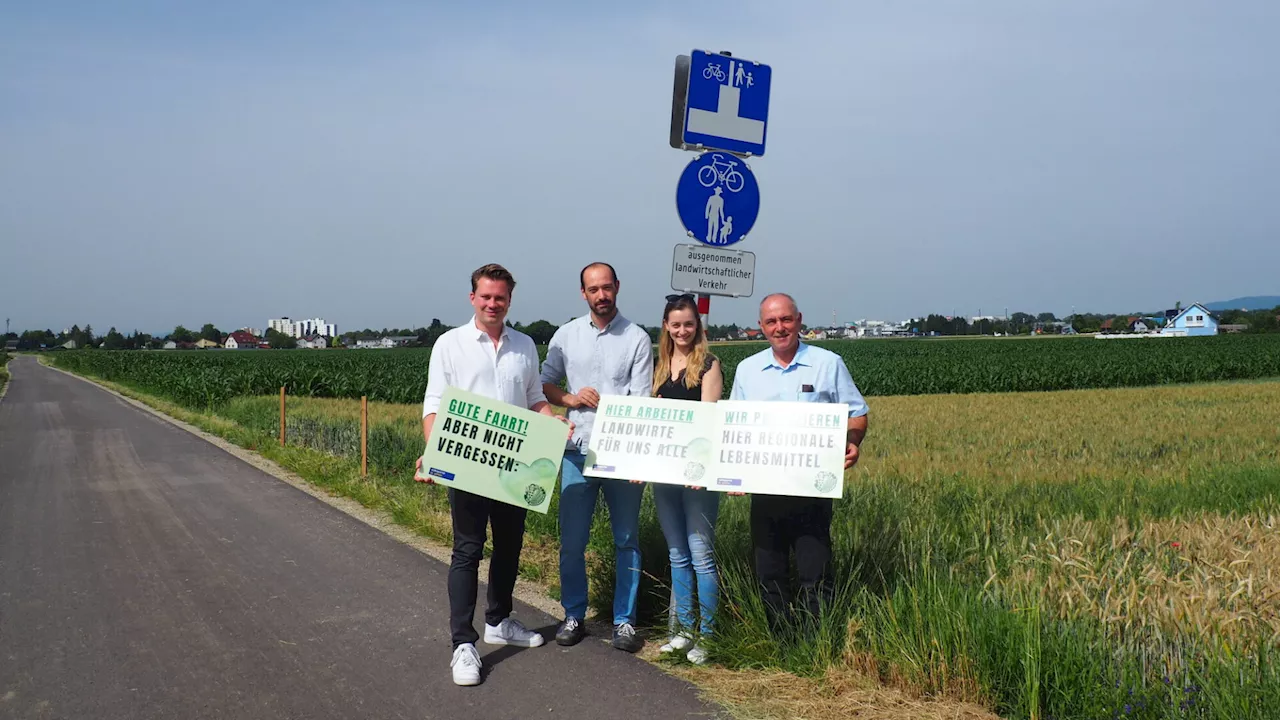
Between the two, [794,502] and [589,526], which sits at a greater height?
[794,502]

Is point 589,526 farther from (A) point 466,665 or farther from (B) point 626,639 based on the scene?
(A) point 466,665

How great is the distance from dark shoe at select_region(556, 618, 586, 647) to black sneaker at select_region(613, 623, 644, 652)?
0.76 feet

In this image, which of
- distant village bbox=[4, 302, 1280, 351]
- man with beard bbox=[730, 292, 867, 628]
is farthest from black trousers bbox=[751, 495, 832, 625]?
distant village bbox=[4, 302, 1280, 351]

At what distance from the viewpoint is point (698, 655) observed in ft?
16.0

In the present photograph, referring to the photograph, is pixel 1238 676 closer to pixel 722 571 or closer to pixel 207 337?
pixel 722 571

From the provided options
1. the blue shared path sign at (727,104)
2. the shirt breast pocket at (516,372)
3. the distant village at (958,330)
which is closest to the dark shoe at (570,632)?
the shirt breast pocket at (516,372)

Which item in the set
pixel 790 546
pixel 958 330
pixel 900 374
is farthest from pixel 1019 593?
pixel 958 330

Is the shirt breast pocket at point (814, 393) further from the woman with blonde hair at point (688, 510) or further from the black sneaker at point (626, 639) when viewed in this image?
the black sneaker at point (626, 639)

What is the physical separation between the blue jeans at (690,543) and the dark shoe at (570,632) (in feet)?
2.06

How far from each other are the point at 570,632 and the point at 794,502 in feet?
5.24

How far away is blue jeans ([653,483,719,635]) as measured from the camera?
195 inches

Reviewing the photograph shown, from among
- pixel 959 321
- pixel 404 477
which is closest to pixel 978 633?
pixel 404 477

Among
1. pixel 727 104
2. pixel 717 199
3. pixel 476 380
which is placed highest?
pixel 727 104

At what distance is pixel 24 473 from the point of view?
1321cm
